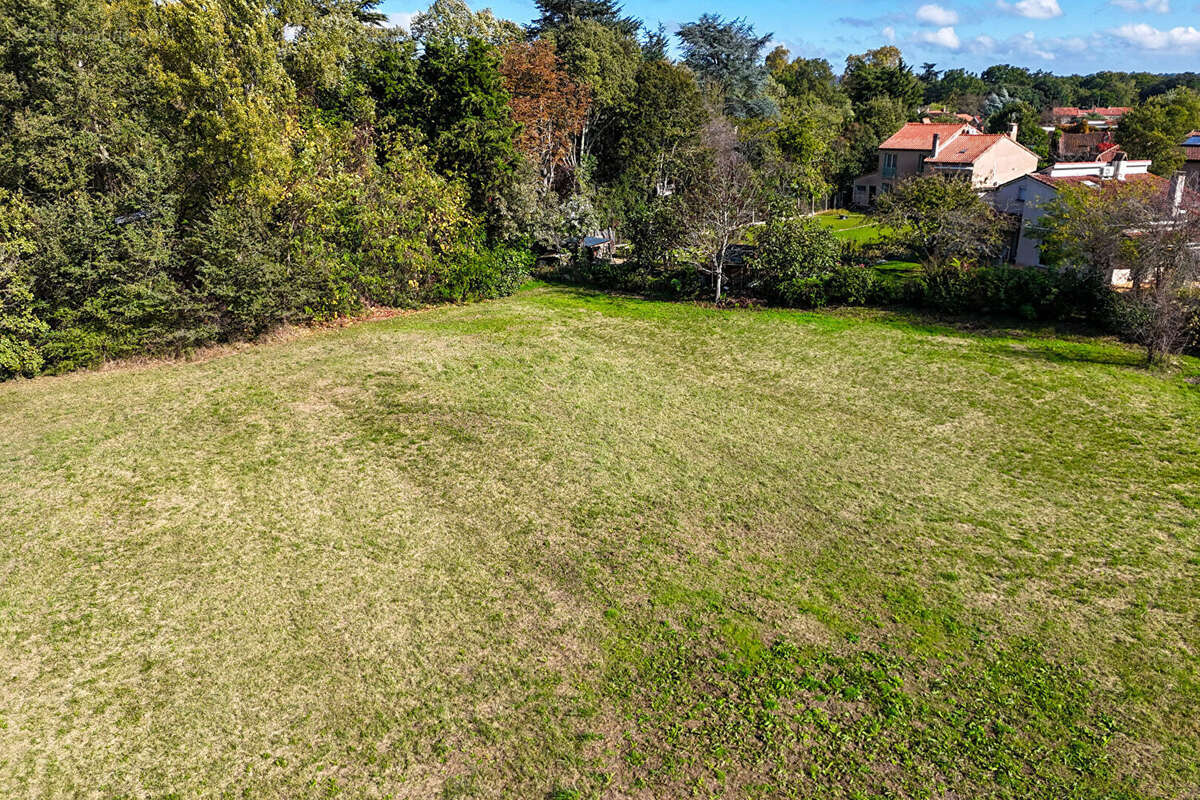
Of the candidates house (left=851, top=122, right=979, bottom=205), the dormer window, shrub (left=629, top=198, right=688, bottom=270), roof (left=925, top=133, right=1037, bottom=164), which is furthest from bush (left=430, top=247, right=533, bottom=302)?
the dormer window

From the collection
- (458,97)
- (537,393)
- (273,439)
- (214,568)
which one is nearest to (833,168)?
(458,97)

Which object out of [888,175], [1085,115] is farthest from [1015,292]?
[1085,115]

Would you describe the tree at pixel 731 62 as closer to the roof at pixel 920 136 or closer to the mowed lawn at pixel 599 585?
the roof at pixel 920 136

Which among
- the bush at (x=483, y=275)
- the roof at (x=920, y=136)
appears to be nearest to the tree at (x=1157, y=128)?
the roof at (x=920, y=136)

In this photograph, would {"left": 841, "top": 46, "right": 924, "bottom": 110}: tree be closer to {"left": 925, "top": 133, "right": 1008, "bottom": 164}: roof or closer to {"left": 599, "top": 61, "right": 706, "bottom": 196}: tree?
{"left": 925, "top": 133, "right": 1008, "bottom": 164}: roof

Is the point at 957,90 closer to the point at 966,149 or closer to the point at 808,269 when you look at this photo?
the point at 966,149

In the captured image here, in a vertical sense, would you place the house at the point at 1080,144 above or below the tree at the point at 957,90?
below

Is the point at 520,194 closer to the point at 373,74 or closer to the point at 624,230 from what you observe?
the point at 624,230
